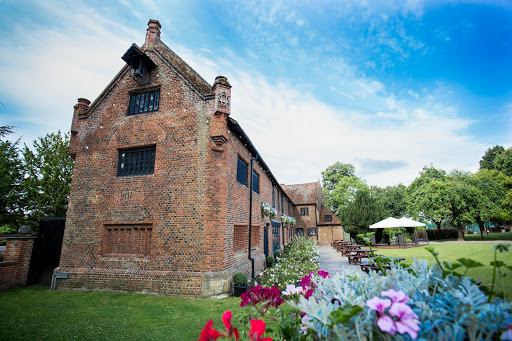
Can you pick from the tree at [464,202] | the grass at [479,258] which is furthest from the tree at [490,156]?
the grass at [479,258]

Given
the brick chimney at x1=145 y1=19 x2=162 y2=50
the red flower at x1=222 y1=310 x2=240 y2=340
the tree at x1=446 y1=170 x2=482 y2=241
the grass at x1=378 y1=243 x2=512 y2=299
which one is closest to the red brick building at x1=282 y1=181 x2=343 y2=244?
the tree at x1=446 y1=170 x2=482 y2=241

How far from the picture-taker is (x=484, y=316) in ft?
3.84

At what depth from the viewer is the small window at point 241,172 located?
11238 mm

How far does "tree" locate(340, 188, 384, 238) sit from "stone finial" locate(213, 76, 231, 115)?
27.1 m

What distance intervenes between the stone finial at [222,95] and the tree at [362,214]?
88.8 feet

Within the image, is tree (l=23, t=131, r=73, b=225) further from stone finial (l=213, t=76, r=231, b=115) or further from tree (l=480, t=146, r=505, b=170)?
tree (l=480, t=146, r=505, b=170)

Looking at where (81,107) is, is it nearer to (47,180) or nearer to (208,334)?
(47,180)

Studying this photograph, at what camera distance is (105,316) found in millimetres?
6570

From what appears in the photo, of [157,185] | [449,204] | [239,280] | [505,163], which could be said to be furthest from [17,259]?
[505,163]

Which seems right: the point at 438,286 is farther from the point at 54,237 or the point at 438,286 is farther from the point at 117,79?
the point at 54,237

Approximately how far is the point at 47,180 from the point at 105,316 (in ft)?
54.0

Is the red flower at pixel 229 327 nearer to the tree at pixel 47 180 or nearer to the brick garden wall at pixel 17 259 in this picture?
the brick garden wall at pixel 17 259

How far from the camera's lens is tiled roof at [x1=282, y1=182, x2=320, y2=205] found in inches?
Result: 1479

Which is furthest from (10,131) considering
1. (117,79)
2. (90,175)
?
(117,79)
